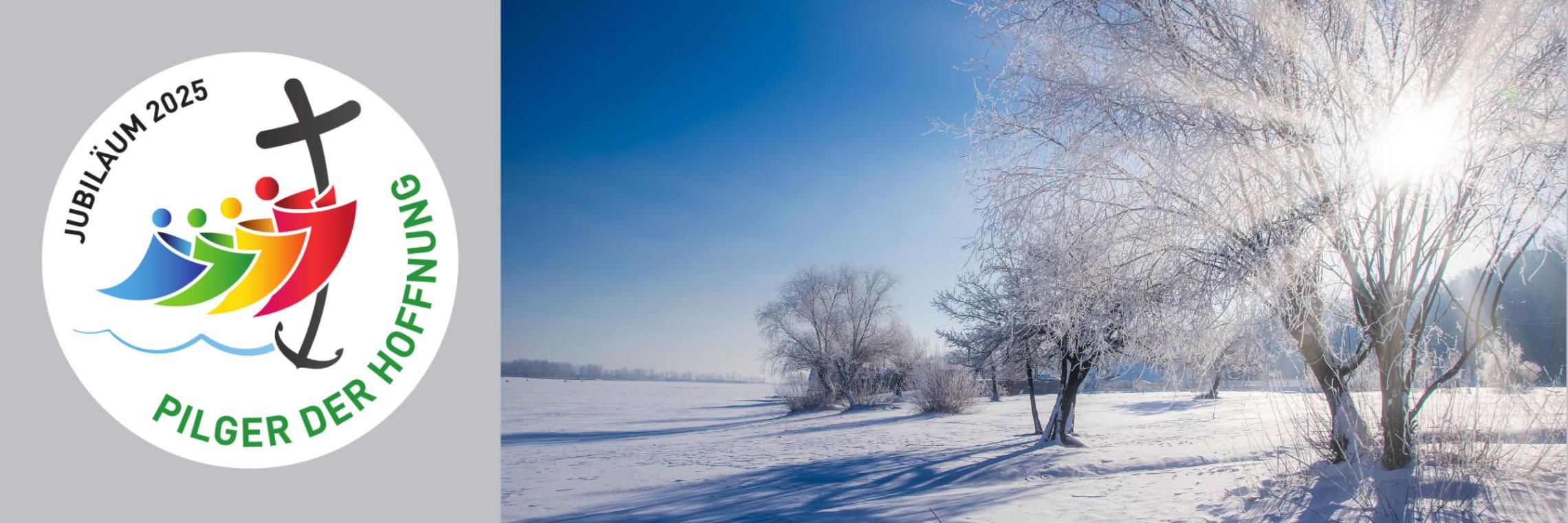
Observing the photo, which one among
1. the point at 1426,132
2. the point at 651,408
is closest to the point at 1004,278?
the point at 1426,132

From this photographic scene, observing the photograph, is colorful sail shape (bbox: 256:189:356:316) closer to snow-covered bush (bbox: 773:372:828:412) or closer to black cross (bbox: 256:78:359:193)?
black cross (bbox: 256:78:359:193)

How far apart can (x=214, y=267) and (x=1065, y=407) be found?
1275 centimetres

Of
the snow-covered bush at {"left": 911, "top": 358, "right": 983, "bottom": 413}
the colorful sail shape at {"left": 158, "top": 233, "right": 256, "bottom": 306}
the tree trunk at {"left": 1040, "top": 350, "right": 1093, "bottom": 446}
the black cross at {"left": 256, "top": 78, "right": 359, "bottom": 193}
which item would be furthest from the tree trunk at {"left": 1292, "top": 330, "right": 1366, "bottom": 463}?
the snow-covered bush at {"left": 911, "top": 358, "right": 983, "bottom": 413}

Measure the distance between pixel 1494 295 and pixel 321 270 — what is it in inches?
342

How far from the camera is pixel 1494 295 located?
201 inches

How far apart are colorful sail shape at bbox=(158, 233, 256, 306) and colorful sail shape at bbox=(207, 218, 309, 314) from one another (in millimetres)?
52

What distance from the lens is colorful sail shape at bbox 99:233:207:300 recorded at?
4480 millimetres

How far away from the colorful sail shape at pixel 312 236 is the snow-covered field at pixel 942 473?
330cm

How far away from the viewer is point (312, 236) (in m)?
5.03

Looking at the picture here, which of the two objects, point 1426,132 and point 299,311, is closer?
point 1426,132

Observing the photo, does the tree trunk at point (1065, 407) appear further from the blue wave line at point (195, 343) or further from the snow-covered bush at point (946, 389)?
the blue wave line at point (195, 343)

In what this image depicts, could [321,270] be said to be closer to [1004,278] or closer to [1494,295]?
[1494,295]

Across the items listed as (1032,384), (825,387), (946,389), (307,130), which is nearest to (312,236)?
(307,130)

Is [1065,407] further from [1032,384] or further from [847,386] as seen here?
[847,386]
